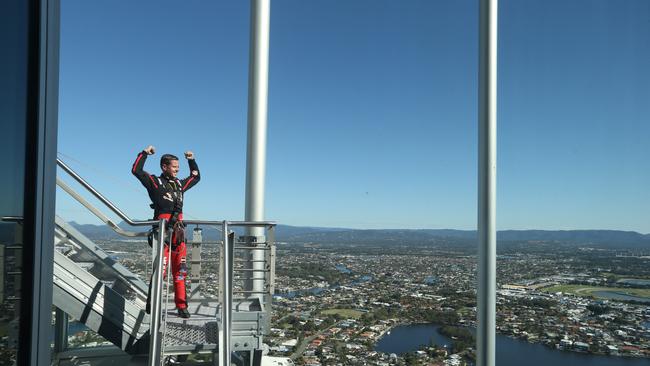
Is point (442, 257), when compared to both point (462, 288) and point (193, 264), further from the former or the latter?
point (193, 264)

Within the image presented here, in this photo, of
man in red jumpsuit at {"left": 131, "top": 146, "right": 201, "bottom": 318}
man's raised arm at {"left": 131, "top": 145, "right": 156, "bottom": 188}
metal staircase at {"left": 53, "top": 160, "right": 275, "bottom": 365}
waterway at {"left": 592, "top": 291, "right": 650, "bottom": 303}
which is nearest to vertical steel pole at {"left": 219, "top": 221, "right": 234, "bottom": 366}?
metal staircase at {"left": 53, "top": 160, "right": 275, "bottom": 365}

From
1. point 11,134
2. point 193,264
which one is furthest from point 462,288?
point 11,134

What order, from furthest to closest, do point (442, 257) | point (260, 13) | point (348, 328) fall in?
point (442, 257) < point (348, 328) < point (260, 13)

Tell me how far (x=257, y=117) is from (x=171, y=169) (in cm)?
75

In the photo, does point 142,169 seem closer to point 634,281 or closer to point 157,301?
point 157,301

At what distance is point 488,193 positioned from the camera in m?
2.94

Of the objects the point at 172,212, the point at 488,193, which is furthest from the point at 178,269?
the point at 488,193

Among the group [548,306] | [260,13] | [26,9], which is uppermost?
[260,13]

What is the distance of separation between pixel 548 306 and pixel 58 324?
4286 millimetres

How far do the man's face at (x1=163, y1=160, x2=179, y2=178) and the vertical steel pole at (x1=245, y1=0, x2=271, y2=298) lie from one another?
0.54 m

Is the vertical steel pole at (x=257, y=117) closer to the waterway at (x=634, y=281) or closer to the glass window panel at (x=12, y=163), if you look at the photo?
the glass window panel at (x=12, y=163)

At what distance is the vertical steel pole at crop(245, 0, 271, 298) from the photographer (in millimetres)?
3373

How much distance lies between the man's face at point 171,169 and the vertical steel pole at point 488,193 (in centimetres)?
214

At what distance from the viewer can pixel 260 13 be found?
3.35 meters
